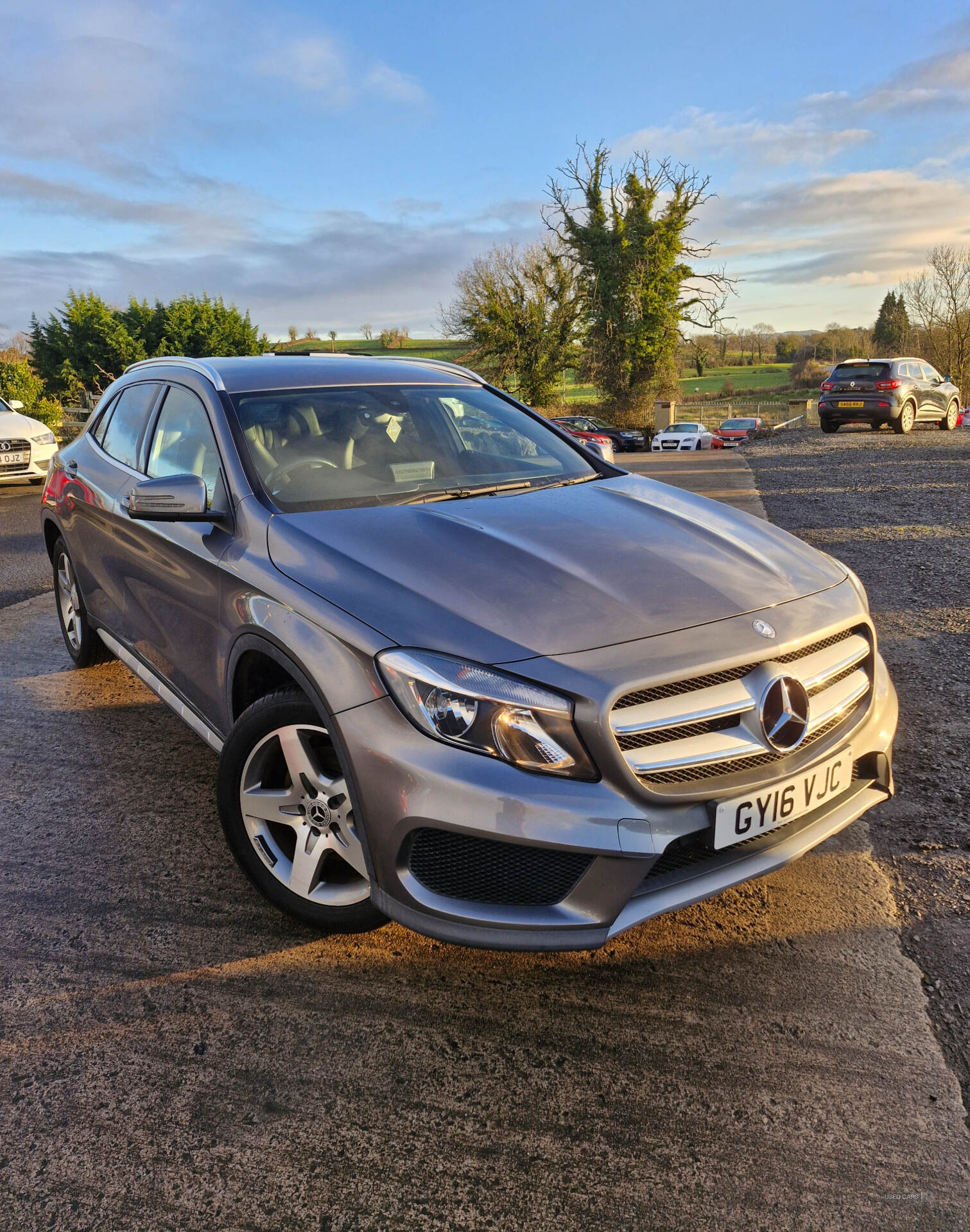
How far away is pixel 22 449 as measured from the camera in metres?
13.9

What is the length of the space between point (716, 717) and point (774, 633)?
35cm

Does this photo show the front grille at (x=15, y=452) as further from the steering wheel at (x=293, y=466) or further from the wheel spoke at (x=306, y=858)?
the wheel spoke at (x=306, y=858)

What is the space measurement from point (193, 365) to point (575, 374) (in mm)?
47858

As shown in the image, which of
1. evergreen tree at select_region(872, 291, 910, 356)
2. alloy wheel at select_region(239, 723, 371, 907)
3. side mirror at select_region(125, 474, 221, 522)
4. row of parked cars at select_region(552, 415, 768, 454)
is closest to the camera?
alloy wheel at select_region(239, 723, 371, 907)

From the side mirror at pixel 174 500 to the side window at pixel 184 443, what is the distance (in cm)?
11

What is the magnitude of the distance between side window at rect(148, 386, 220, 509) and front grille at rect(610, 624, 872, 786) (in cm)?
173

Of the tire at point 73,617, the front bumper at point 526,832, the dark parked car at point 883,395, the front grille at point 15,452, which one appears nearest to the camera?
the front bumper at point 526,832

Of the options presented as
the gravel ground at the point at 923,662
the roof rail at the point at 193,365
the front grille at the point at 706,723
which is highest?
the roof rail at the point at 193,365

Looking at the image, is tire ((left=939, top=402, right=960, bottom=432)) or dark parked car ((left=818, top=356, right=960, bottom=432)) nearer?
dark parked car ((left=818, top=356, right=960, bottom=432))

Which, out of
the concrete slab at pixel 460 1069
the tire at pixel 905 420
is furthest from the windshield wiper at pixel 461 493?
the tire at pixel 905 420

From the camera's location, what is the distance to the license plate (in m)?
2.24

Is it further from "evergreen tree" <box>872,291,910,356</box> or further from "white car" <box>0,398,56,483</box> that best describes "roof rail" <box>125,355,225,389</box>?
"evergreen tree" <box>872,291,910,356</box>

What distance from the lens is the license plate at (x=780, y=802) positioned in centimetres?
224

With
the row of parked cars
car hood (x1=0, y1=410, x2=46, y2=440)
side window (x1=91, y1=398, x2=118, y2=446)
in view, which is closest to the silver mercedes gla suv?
side window (x1=91, y1=398, x2=118, y2=446)
